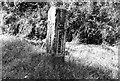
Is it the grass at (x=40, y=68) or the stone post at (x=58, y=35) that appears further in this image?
the stone post at (x=58, y=35)

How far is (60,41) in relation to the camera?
17.9ft

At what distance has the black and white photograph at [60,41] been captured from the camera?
527cm

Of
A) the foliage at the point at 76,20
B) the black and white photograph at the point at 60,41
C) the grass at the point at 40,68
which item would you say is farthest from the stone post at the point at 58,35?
the foliage at the point at 76,20

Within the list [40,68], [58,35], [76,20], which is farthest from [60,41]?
[76,20]

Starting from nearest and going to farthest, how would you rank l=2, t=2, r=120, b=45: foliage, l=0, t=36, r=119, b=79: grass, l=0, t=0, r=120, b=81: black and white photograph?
l=0, t=36, r=119, b=79: grass
l=0, t=0, r=120, b=81: black and white photograph
l=2, t=2, r=120, b=45: foliage

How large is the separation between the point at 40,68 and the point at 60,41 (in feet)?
3.95

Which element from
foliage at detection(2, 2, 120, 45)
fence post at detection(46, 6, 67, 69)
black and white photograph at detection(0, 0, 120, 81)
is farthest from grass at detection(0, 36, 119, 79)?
foliage at detection(2, 2, 120, 45)

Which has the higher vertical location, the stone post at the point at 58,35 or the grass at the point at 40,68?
the stone post at the point at 58,35

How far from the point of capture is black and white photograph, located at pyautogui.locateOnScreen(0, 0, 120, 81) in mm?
5270

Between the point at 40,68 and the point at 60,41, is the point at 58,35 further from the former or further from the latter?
the point at 40,68

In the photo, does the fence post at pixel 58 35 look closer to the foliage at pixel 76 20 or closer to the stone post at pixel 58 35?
the stone post at pixel 58 35

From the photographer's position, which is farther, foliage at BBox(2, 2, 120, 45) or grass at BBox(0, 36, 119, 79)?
foliage at BBox(2, 2, 120, 45)

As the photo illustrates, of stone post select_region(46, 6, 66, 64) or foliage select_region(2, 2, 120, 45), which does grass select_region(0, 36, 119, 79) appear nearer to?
stone post select_region(46, 6, 66, 64)

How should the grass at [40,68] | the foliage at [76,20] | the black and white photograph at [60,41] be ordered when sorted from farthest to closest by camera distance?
the foliage at [76,20] < the black and white photograph at [60,41] < the grass at [40,68]
